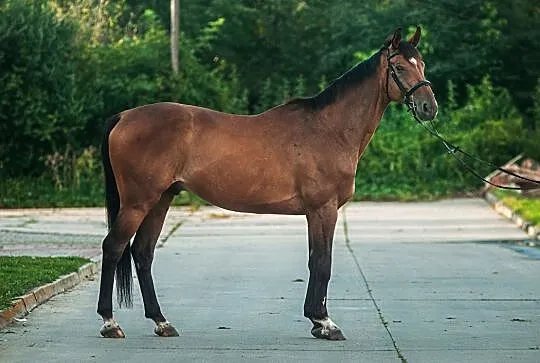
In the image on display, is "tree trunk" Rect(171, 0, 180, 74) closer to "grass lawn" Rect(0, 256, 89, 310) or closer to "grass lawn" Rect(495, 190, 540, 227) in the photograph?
"grass lawn" Rect(495, 190, 540, 227)

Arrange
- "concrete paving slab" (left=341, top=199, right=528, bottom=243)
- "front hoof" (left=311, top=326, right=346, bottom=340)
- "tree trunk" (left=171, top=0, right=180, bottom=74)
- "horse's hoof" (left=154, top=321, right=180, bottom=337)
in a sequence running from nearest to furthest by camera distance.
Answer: "front hoof" (left=311, top=326, right=346, bottom=340) → "horse's hoof" (left=154, top=321, right=180, bottom=337) → "concrete paving slab" (left=341, top=199, right=528, bottom=243) → "tree trunk" (left=171, top=0, right=180, bottom=74)

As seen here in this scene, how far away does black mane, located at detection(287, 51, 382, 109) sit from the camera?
12.0 metres

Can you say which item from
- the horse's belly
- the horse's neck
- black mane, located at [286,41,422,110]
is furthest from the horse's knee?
the horse's neck

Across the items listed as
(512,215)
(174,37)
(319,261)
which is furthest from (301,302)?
(174,37)

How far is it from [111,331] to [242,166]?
1774 mm

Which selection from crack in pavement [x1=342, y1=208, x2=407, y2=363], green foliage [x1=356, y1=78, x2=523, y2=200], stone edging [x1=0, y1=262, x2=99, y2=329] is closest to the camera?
crack in pavement [x1=342, y1=208, x2=407, y2=363]

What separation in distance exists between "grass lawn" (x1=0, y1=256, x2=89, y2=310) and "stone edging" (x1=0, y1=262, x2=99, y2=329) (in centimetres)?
8

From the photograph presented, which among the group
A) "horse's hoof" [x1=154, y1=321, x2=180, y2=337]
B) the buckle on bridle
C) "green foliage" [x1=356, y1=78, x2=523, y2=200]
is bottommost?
"green foliage" [x1=356, y1=78, x2=523, y2=200]

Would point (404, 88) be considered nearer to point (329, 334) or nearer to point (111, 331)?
point (329, 334)

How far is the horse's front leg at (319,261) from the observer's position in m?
11.6

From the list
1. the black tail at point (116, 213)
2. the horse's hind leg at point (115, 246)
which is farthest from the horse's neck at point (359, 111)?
the black tail at point (116, 213)

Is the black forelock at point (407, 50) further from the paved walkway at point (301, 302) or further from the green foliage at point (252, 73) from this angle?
the green foliage at point (252, 73)

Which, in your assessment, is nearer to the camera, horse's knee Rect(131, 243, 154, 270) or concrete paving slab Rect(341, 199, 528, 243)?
horse's knee Rect(131, 243, 154, 270)

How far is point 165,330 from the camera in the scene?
11.7 m
